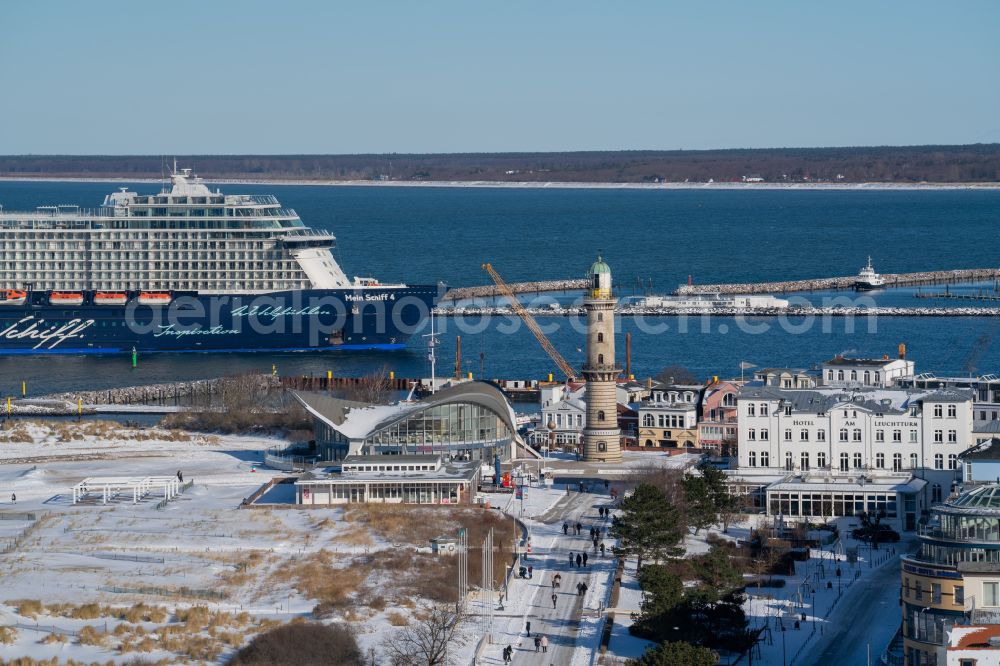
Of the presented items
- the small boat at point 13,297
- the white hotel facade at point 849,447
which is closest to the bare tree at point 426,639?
the white hotel facade at point 849,447

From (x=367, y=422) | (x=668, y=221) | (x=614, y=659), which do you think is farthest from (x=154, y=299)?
(x=668, y=221)

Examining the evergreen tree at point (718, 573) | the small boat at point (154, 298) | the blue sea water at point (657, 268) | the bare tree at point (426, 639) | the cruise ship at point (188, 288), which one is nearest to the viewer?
the bare tree at point (426, 639)

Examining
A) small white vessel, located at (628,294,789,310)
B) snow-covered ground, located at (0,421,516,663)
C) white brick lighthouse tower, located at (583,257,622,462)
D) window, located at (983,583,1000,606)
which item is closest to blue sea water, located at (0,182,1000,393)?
small white vessel, located at (628,294,789,310)

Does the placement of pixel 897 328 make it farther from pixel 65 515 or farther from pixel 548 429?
pixel 65 515

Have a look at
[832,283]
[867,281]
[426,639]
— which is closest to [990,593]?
[426,639]

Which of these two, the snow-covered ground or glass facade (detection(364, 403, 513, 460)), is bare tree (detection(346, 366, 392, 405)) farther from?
the snow-covered ground

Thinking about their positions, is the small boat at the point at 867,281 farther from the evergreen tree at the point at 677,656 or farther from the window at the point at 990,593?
the evergreen tree at the point at 677,656

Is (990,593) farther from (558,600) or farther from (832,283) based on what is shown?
(832,283)
